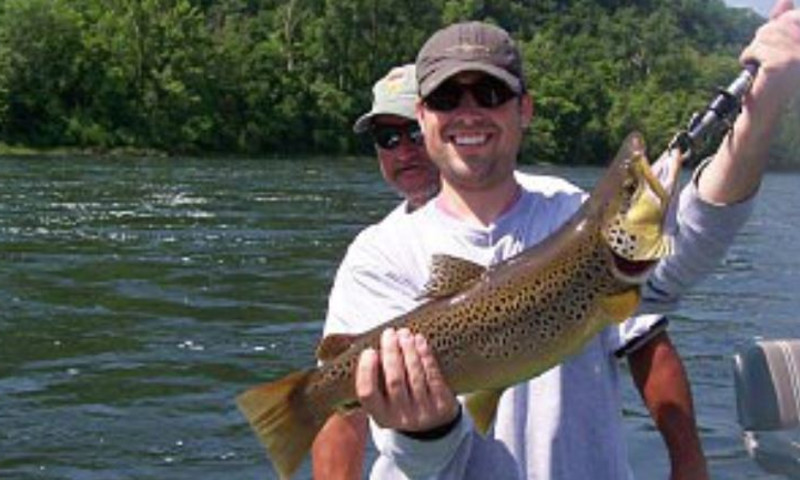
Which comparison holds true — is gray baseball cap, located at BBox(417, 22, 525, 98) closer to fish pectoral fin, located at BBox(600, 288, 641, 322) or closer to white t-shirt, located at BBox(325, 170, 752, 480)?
white t-shirt, located at BBox(325, 170, 752, 480)

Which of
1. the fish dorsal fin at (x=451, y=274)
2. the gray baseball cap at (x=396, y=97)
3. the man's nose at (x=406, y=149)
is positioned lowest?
the man's nose at (x=406, y=149)

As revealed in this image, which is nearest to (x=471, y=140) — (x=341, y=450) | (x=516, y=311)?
(x=516, y=311)

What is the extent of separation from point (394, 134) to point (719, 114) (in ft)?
8.14

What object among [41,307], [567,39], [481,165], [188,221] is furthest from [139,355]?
[567,39]

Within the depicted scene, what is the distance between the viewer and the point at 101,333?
1292 centimetres

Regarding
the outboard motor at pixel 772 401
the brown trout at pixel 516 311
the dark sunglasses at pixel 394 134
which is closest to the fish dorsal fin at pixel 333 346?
the brown trout at pixel 516 311

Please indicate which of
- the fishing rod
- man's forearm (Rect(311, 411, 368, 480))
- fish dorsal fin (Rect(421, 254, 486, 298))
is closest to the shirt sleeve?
the fishing rod

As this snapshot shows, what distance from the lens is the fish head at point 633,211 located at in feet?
8.74

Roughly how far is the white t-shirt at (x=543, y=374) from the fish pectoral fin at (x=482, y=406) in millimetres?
56

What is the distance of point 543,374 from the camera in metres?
3.06

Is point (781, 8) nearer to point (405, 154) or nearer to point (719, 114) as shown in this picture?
point (719, 114)

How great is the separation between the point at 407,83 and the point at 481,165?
2.33m

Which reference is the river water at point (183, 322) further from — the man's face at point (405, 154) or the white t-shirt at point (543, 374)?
the white t-shirt at point (543, 374)

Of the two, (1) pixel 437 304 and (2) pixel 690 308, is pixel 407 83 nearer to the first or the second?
(1) pixel 437 304
